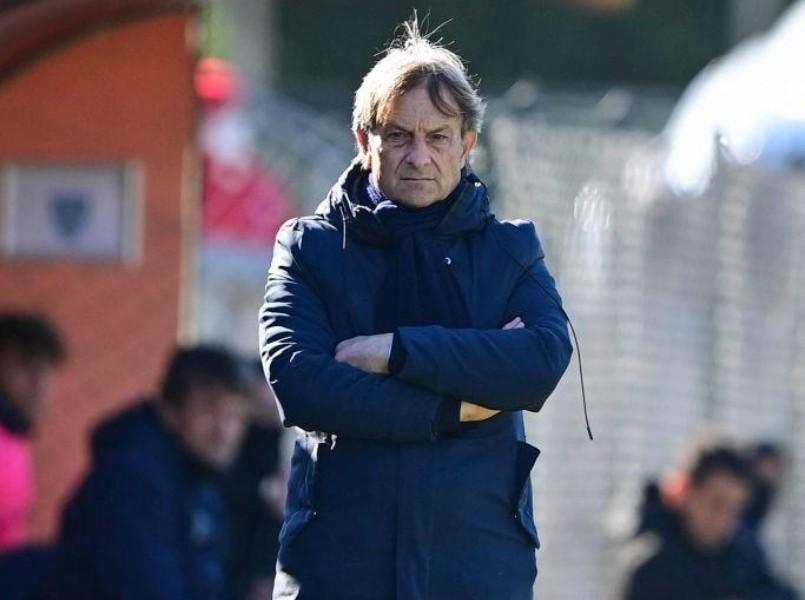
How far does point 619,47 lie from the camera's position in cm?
2119

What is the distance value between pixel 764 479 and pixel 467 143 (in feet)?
19.3

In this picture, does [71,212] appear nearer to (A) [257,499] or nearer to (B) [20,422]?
(B) [20,422]

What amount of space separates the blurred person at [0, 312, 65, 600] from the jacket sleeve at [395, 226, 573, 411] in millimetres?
3029

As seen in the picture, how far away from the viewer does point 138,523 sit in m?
6.01

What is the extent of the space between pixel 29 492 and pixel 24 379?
1268 mm

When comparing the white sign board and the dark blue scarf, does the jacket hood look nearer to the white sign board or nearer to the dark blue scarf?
the dark blue scarf

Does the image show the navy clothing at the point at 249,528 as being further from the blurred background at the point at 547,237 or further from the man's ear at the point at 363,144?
the man's ear at the point at 363,144

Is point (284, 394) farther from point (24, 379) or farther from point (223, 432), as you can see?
point (24, 379)

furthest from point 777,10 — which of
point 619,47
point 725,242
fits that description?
point 725,242

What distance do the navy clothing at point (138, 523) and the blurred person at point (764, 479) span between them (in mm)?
3317

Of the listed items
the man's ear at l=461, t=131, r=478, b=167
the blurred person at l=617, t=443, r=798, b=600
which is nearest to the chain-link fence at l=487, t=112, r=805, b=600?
the blurred person at l=617, t=443, r=798, b=600

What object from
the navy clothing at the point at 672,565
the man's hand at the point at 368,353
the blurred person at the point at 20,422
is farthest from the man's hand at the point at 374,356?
the navy clothing at the point at 672,565

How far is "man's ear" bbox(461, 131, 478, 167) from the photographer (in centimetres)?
358

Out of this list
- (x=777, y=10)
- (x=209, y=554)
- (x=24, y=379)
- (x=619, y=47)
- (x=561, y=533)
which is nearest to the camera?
(x=209, y=554)
